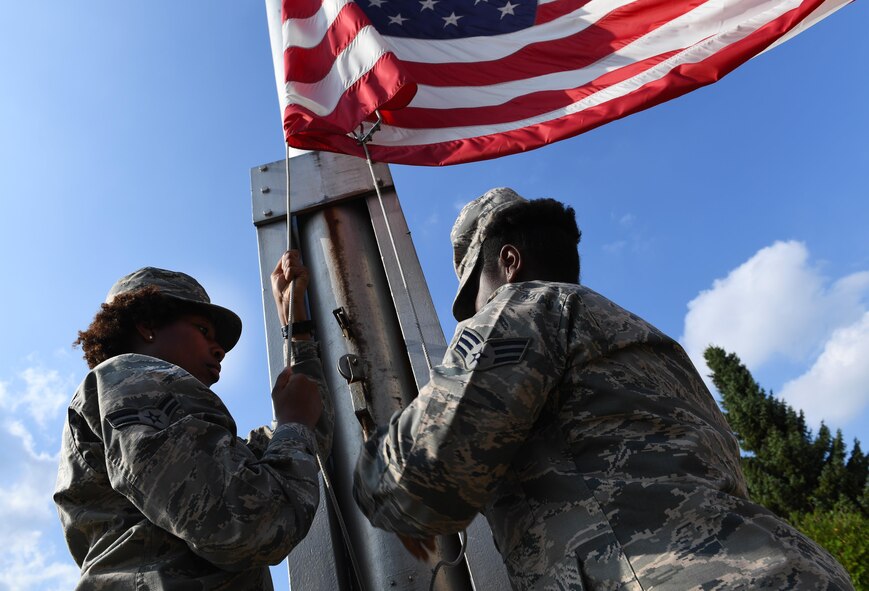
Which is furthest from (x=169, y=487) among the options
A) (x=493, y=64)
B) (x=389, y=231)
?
(x=493, y=64)

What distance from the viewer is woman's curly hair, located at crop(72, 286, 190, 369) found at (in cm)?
250

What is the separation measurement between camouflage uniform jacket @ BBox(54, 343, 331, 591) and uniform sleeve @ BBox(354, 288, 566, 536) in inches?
10.8

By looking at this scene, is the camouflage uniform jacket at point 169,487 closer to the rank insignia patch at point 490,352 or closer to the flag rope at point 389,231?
the rank insignia patch at point 490,352

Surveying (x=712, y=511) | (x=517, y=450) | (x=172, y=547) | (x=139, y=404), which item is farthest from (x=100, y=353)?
(x=712, y=511)

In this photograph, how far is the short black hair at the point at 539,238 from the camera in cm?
Answer: 231

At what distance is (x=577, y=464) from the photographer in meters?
1.80

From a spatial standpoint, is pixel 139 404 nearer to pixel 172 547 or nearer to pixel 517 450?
pixel 172 547

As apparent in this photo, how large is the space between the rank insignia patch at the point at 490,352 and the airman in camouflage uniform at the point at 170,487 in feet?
1.97

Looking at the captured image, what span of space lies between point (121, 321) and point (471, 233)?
1.19m

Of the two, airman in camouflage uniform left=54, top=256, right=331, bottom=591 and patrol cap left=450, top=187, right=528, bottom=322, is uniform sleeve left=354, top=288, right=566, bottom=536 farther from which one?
patrol cap left=450, top=187, right=528, bottom=322

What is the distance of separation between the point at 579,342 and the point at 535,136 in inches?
88.3

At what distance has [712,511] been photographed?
1642 mm

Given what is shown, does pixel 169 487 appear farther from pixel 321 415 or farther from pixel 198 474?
pixel 321 415

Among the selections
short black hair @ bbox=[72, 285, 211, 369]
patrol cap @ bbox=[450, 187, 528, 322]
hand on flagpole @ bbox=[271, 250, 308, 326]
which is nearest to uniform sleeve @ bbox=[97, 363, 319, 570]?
short black hair @ bbox=[72, 285, 211, 369]
